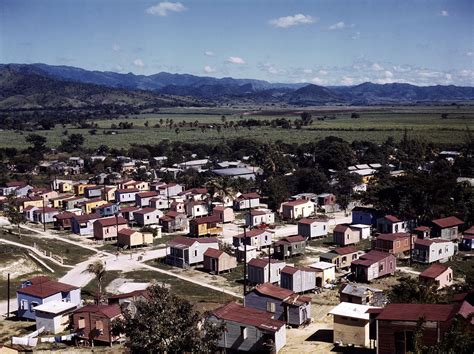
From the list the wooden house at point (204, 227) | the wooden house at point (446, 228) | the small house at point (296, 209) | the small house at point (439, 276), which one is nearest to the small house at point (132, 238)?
the wooden house at point (204, 227)

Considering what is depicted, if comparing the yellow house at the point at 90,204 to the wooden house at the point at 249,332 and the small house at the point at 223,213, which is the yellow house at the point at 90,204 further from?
the wooden house at the point at 249,332

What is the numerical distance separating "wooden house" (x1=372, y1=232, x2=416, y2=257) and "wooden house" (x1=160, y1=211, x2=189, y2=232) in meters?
21.0

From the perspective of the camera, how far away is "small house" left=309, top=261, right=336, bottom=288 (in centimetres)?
3925

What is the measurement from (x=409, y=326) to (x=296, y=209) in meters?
38.5

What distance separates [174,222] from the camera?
193 ft

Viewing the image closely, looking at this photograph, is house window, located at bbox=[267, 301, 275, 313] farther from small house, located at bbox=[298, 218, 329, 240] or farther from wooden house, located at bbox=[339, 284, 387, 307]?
small house, located at bbox=[298, 218, 329, 240]

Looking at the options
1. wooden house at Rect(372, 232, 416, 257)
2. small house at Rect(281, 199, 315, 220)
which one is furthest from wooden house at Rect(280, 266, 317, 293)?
small house at Rect(281, 199, 315, 220)

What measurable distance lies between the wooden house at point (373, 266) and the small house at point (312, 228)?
37.8 feet

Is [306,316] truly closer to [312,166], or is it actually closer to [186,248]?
[186,248]

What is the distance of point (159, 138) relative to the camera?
496 ft

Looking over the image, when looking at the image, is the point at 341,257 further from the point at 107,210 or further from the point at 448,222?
the point at 107,210

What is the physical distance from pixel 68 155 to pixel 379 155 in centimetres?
6169

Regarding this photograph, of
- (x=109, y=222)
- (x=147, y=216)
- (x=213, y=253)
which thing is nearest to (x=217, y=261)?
(x=213, y=253)

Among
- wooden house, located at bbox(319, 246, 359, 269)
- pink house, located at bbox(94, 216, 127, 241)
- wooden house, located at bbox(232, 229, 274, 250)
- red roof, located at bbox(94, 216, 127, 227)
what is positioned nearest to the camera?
wooden house, located at bbox(319, 246, 359, 269)
